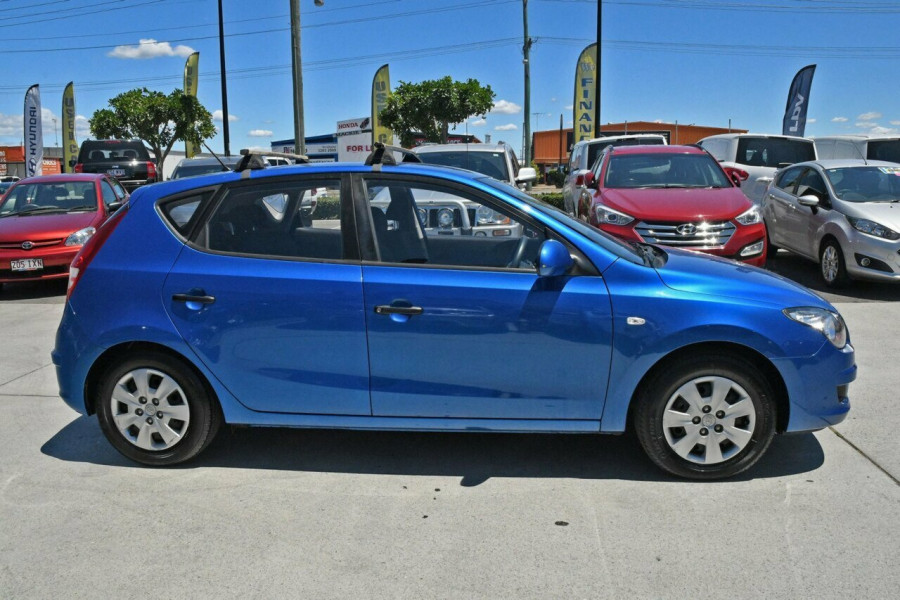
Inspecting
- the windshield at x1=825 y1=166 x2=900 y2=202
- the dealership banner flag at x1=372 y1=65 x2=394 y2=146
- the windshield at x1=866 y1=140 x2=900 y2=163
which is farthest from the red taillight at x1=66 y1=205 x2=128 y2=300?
the dealership banner flag at x1=372 y1=65 x2=394 y2=146

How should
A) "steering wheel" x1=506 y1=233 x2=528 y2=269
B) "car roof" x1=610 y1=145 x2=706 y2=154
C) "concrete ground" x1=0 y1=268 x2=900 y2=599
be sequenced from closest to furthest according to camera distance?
"concrete ground" x1=0 y1=268 x2=900 y2=599 < "steering wheel" x1=506 y1=233 x2=528 y2=269 < "car roof" x1=610 y1=145 x2=706 y2=154

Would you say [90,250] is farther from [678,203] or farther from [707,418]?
[678,203]

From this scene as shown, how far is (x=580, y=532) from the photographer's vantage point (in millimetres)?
3498

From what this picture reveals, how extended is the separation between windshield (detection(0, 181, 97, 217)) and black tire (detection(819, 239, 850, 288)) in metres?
9.71

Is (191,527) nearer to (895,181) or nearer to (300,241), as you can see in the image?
(300,241)

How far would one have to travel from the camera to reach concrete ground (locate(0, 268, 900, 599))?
312cm

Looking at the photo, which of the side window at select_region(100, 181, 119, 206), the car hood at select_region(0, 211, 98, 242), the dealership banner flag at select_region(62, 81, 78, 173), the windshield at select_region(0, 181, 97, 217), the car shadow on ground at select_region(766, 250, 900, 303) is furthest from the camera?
the dealership banner flag at select_region(62, 81, 78, 173)

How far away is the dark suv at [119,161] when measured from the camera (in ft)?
61.9

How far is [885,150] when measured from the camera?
15.9 metres

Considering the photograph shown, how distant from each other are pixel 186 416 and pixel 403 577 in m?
1.66

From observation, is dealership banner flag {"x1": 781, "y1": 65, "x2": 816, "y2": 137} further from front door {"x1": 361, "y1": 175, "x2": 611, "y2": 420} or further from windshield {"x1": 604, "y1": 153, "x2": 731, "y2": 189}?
front door {"x1": 361, "y1": 175, "x2": 611, "y2": 420}

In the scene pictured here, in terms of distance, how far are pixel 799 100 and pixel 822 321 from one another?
24.0 metres

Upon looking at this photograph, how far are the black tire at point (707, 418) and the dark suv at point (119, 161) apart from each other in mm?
17102

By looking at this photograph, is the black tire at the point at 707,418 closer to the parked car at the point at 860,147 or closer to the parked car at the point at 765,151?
the parked car at the point at 765,151
